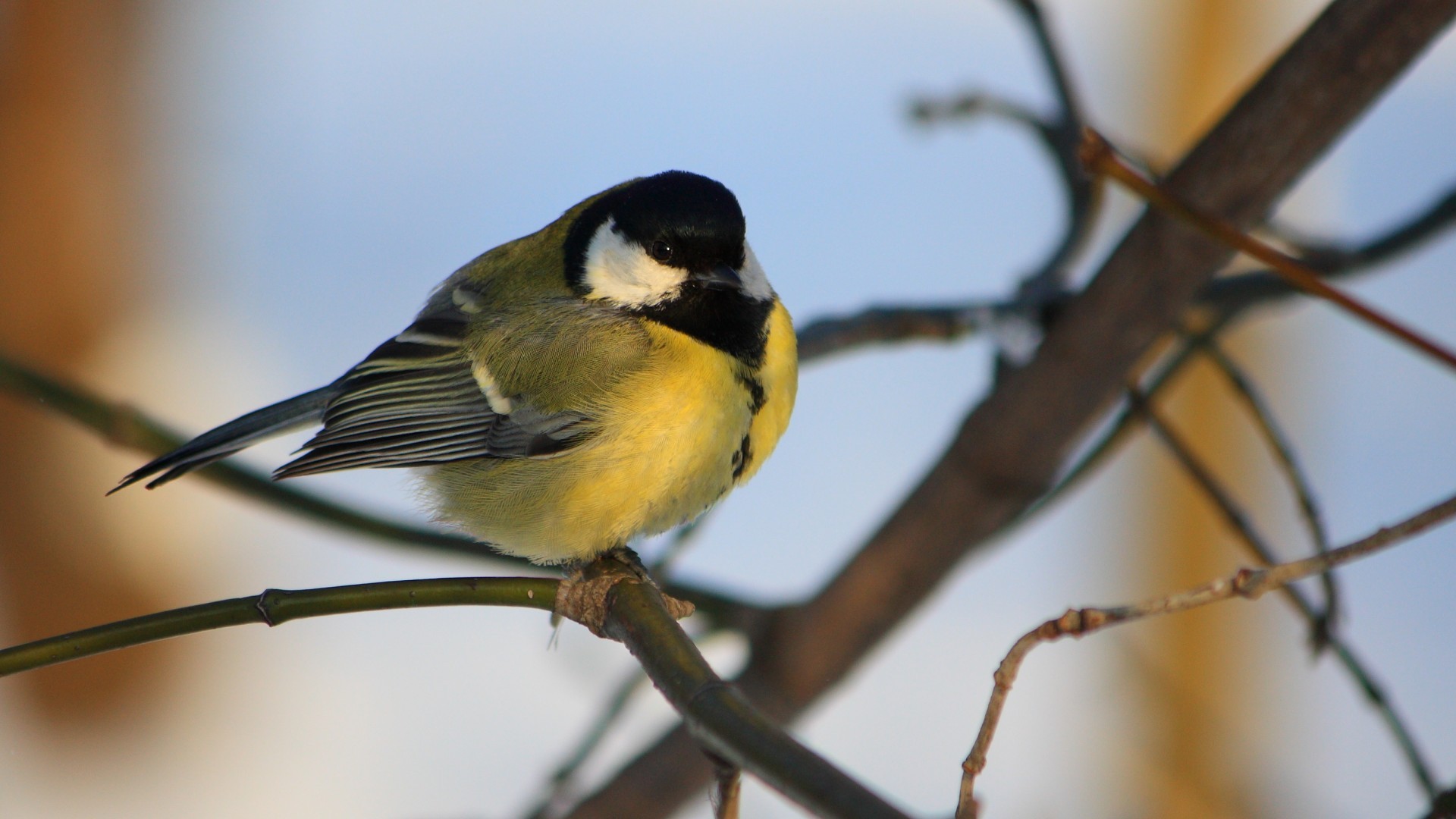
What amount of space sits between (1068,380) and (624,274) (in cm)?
49

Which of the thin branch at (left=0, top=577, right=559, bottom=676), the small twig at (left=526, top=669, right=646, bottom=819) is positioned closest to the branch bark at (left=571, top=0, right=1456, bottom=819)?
the small twig at (left=526, top=669, right=646, bottom=819)

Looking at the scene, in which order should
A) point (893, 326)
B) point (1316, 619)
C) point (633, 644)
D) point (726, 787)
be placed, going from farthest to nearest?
point (893, 326)
point (1316, 619)
point (633, 644)
point (726, 787)

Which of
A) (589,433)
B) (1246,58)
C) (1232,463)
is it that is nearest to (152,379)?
(589,433)

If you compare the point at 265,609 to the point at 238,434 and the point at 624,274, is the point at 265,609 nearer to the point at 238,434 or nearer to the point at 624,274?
the point at 238,434

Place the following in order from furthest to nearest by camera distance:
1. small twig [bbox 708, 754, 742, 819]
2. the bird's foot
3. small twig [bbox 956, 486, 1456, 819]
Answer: the bird's foot
small twig [bbox 708, 754, 742, 819]
small twig [bbox 956, 486, 1456, 819]

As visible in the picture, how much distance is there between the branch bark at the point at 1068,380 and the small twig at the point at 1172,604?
644 millimetres

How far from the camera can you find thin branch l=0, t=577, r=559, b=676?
2.27ft

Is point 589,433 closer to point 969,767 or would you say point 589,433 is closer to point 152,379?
point 969,767

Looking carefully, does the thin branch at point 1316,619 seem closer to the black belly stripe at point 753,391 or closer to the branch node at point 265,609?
the black belly stripe at point 753,391

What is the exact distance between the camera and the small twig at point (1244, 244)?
56 cm

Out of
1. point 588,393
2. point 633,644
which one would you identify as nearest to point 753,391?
point 588,393

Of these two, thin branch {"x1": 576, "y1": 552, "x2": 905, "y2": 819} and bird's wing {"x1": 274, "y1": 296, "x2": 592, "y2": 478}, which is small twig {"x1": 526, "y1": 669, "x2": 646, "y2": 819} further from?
thin branch {"x1": 576, "y1": 552, "x2": 905, "y2": 819}

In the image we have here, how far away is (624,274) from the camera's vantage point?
1303mm

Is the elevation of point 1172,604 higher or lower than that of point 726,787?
higher
